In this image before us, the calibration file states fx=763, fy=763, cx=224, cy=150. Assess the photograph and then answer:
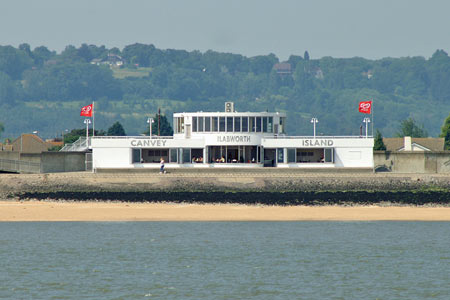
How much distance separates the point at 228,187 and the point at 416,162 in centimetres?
2410

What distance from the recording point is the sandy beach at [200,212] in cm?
Answer: 6538

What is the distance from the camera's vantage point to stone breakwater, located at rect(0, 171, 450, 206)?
72875 millimetres

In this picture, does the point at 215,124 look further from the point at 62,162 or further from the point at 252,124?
the point at 62,162

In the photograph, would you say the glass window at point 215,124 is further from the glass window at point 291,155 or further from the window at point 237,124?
the glass window at point 291,155

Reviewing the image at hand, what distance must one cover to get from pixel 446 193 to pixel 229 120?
24.4 m

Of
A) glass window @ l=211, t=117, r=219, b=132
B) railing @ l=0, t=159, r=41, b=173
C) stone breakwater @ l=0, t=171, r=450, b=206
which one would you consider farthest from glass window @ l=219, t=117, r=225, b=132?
railing @ l=0, t=159, r=41, b=173

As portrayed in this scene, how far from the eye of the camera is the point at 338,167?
268ft

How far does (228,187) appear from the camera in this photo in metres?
75.1
